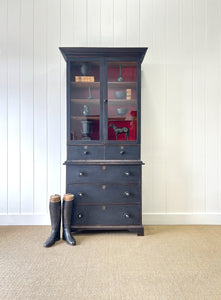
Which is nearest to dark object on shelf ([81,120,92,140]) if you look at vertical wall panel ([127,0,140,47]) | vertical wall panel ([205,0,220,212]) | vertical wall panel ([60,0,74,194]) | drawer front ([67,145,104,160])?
drawer front ([67,145,104,160])

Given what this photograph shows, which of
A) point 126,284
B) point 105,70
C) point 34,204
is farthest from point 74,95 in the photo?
point 126,284

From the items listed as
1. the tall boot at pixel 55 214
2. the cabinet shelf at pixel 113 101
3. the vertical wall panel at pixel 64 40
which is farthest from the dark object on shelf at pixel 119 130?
the tall boot at pixel 55 214

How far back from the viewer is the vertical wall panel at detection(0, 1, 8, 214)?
2744 millimetres

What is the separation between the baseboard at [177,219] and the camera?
2.79m

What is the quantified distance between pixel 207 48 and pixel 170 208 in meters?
2.01

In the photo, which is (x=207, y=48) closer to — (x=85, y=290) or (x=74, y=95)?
(x=74, y=95)

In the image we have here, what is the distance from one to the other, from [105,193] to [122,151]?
1.57 ft

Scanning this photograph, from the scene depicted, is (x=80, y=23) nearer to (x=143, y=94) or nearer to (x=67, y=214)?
(x=143, y=94)

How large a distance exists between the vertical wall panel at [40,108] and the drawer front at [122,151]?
861mm

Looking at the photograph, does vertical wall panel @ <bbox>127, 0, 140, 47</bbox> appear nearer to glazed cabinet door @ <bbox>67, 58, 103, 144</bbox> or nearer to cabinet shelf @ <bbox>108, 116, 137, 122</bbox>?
glazed cabinet door @ <bbox>67, 58, 103, 144</bbox>

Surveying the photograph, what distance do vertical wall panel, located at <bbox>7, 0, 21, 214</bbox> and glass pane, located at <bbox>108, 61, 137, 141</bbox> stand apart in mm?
1179

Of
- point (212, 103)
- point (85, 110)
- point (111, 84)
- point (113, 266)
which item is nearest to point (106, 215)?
point (113, 266)

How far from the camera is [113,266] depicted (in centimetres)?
179

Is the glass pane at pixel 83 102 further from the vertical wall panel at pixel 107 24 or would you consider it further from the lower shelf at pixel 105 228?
the lower shelf at pixel 105 228
